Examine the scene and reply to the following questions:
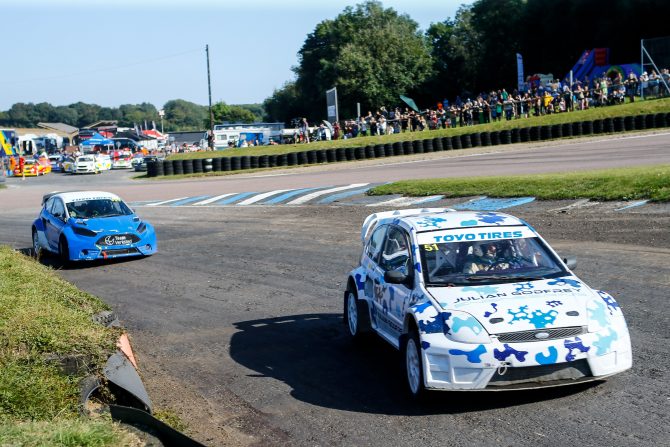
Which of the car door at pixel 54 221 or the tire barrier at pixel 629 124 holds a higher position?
the tire barrier at pixel 629 124

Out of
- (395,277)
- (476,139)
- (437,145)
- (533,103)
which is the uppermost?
(533,103)

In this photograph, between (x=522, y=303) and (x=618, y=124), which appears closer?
(x=522, y=303)

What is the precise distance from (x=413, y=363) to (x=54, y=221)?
42.2ft

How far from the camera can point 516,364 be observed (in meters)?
6.43

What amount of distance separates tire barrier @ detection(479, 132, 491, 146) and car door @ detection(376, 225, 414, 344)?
1226 inches

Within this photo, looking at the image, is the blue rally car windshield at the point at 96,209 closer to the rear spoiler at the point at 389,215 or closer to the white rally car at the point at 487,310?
the rear spoiler at the point at 389,215

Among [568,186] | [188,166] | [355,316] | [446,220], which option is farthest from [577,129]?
[446,220]

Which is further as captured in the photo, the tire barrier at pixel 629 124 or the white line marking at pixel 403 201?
the tire barrier at pixel 629 124

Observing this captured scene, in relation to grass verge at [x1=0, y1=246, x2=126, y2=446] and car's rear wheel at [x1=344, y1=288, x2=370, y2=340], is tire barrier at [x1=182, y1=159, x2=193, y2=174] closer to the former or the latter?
car's rear wheel at [x1=344, y1=288, x2=370, y2=340]

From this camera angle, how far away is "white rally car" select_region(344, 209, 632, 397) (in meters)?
6.49


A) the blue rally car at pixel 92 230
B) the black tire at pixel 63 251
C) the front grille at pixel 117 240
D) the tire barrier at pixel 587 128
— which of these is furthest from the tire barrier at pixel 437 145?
the black tire at pixel 63 251

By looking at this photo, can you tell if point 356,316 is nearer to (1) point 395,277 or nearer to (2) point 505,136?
(1) point 395,277

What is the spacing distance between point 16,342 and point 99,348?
0.66m

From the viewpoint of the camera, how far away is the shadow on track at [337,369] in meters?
6.90
